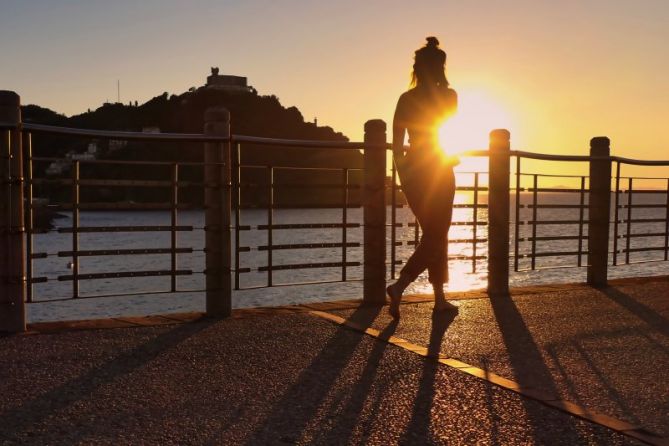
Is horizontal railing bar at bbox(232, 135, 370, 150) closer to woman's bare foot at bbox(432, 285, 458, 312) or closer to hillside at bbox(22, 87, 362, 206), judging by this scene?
woman's bare foot at bbox(432, 285, 458, 312)

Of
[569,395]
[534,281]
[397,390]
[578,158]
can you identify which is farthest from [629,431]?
[534,281]

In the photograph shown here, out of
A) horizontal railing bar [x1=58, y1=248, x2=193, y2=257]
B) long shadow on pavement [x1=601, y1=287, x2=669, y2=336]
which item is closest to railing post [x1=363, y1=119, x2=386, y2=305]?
horizontal railing bar [x1=58, y1=248, x2=193, y2=257]

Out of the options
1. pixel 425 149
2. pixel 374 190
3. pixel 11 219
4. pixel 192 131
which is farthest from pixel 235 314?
pixel 192 131

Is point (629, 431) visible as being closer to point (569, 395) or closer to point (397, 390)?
point (569, 395)

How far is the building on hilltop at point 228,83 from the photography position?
422ft

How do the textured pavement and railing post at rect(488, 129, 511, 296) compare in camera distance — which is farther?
railing post at rect(488, 129, 511, 296)

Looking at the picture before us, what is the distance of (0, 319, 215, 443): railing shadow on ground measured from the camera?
286 cm

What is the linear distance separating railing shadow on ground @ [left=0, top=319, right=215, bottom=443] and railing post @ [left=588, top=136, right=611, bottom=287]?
486 cm

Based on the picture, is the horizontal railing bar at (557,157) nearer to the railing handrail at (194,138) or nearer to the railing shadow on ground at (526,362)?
the railing handrail at (194,138)

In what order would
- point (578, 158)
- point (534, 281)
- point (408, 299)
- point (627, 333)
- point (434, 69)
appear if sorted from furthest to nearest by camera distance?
point (534, 281), point (578, 158), point (408, 299), point (434, 69), point (627, 333)

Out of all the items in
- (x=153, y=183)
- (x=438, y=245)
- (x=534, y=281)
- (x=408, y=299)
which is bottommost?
(x=534, y=281)

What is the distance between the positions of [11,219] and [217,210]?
1464mm

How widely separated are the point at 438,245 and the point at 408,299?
3.38ft

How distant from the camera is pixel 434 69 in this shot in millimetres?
5500
